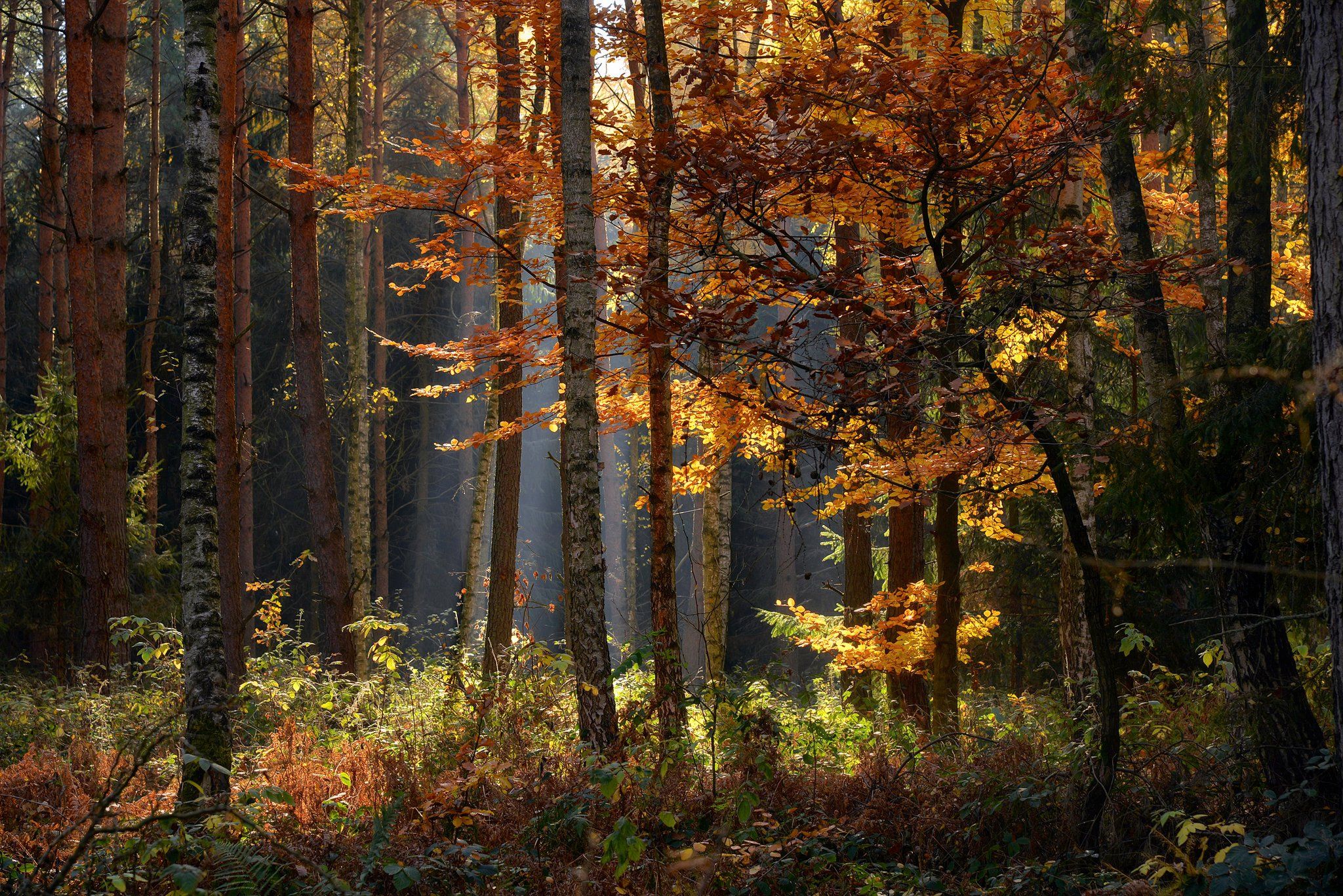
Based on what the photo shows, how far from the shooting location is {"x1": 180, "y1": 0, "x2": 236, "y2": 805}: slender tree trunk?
5.04m

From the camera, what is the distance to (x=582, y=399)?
20.5 ft

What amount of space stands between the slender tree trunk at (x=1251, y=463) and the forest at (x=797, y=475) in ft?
0.09

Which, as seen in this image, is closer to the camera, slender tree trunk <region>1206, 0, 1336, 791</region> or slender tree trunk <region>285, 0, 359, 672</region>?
slender tree trunk <region>1206, 0, 1336, 791</region>

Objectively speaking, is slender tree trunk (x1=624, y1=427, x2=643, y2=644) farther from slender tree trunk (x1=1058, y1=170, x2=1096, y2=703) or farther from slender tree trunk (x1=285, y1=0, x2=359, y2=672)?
slender tree trunk (x1=1058, y1=170, x2=1096, y2=703)

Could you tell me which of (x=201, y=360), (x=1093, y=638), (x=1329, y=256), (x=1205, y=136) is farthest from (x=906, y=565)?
(x=201, y=360)

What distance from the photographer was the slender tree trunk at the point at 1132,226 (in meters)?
5.48

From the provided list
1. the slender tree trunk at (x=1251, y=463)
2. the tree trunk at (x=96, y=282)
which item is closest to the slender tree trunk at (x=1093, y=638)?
the slender tree trunk at (x=1251, y=463)

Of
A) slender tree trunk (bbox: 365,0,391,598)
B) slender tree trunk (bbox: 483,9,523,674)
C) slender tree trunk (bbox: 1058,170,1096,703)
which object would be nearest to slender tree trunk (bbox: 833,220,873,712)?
slender tree trunk (bbox: 1058,170,1096,703)

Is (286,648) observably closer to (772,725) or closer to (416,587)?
(416,587)

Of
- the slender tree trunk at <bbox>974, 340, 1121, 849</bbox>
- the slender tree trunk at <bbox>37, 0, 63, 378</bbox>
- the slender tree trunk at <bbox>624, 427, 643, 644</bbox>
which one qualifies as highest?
the slender tree trunk at <bbox>37, 0, 63, 378</bbox>

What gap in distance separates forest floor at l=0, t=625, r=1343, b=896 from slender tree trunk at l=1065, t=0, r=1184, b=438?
1.89 metres

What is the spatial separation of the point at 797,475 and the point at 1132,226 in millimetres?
3496

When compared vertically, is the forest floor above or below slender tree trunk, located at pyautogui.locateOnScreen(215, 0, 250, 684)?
below

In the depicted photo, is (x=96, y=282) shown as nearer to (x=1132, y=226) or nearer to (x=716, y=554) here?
(x=716, y=554)
